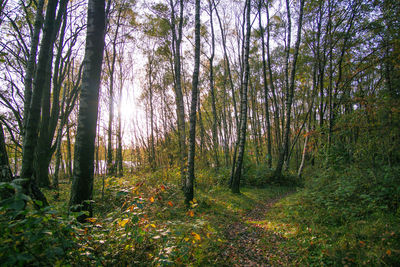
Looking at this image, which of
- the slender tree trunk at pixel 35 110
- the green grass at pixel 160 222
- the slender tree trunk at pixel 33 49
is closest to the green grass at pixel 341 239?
the green grass at pixel 160 222

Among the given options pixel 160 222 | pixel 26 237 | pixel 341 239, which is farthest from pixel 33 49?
pixel 341 239

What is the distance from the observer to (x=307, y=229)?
4.28m

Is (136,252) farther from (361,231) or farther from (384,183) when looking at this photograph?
(384,183)

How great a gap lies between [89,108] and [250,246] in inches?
178

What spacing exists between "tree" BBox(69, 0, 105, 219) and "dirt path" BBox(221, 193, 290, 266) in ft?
9.81

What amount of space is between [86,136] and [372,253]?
5.24 m

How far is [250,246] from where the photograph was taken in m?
4.09

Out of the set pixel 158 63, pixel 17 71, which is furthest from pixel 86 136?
pixel 158 63

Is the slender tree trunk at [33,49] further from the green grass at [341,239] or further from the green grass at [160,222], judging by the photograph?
the green grass at [341,239]

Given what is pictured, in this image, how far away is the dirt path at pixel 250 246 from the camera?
354 cm

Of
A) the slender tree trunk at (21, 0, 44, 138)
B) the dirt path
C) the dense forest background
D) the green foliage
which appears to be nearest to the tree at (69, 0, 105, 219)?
the dense forest background

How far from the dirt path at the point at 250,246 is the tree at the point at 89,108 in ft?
9.81

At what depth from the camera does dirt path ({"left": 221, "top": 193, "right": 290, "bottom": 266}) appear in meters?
3.54

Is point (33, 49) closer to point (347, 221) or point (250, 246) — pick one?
point (250, 246)
